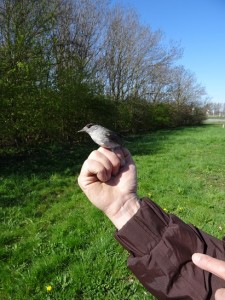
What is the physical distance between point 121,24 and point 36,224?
23.5m

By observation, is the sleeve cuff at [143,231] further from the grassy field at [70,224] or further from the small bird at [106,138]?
the grassy field at [70,224]

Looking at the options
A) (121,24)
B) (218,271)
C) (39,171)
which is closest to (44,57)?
(39,171)

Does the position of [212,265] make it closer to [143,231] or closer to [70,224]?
[143,231]

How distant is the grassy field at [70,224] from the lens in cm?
314

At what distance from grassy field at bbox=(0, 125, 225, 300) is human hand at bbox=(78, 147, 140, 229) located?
152 centimetres

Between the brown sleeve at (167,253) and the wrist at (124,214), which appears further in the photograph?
the wrist at (124,214)

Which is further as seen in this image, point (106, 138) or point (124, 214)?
point (106, 138)

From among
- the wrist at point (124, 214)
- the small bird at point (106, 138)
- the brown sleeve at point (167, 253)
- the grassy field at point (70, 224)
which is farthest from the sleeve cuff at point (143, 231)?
the grassy field at point (70, 224)

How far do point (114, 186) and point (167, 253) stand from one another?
23.0 inches

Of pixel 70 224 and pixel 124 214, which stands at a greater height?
pixel 124 214

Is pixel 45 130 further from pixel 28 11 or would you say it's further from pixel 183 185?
pixel 183 185

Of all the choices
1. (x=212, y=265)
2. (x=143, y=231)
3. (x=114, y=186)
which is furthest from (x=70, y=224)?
(x=212, y=265)

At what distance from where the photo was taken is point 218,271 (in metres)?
1.08

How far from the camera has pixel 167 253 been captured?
1615 millimetres
